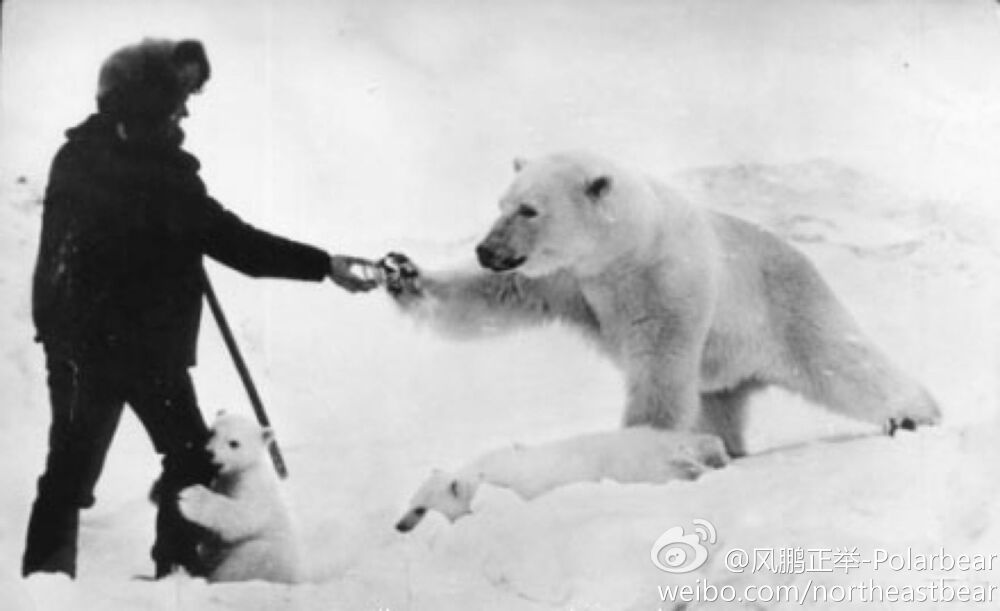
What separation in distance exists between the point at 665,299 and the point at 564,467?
1.58 ft

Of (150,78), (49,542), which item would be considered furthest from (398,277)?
(49,542)

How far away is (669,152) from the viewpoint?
342 centimetres

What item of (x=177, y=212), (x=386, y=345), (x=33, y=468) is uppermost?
(x=177, y=212)

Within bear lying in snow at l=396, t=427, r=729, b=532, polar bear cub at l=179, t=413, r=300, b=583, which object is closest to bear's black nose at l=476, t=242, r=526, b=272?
bear lying in snow at l=396, t=427, r=729, b=532

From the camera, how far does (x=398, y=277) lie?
3379 millimetres

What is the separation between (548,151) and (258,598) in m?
1.28

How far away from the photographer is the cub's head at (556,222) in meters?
A: 3.32

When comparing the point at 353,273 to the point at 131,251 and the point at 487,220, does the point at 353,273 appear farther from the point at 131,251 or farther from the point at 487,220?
the point at 131,251

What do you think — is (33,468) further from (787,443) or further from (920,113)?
(920,113)

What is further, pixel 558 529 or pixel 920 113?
pixel 920 113

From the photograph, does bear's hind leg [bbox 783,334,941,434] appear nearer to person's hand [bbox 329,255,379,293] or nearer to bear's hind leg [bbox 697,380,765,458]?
bear's hind leg [bbox 697,380,765,458]

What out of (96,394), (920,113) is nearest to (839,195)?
(920,113)

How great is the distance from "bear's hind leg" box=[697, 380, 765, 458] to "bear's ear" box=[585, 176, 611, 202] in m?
0.55

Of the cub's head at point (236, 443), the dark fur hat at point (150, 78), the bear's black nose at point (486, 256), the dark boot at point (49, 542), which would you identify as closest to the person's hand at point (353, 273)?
the bear's black nose at point (486, 256)
